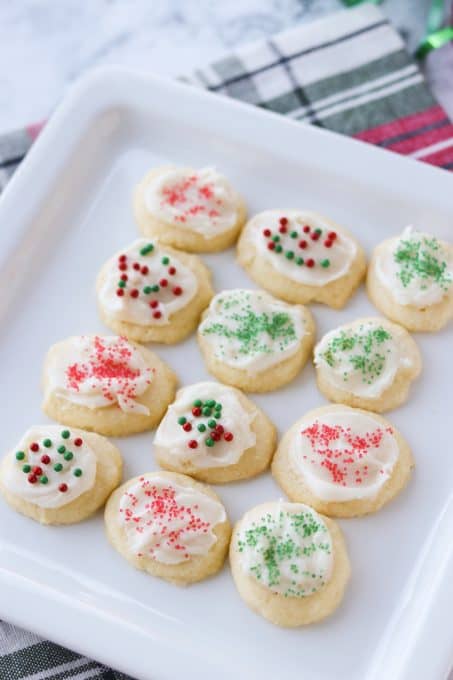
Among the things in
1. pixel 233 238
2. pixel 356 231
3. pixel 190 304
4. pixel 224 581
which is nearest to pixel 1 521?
pixel 224 581

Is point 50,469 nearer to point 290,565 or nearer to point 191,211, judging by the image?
point 290,565

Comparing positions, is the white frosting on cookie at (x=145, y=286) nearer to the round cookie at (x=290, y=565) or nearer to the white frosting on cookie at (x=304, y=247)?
the white frosting on cookie at (x=304, y=247)

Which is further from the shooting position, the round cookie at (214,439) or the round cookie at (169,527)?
the round cookie at (214,439)

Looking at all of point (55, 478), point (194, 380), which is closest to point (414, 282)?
point (194, 380)

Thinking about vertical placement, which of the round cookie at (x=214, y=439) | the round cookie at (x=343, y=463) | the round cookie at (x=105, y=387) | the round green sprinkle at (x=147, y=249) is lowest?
the round cookie at (x=343, y=463)

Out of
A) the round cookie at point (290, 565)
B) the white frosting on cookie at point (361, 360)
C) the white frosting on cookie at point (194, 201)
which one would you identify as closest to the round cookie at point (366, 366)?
the white frosting on cookie at point (361, 360)

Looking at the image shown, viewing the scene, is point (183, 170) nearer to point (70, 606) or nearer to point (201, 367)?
point (201, 367)
